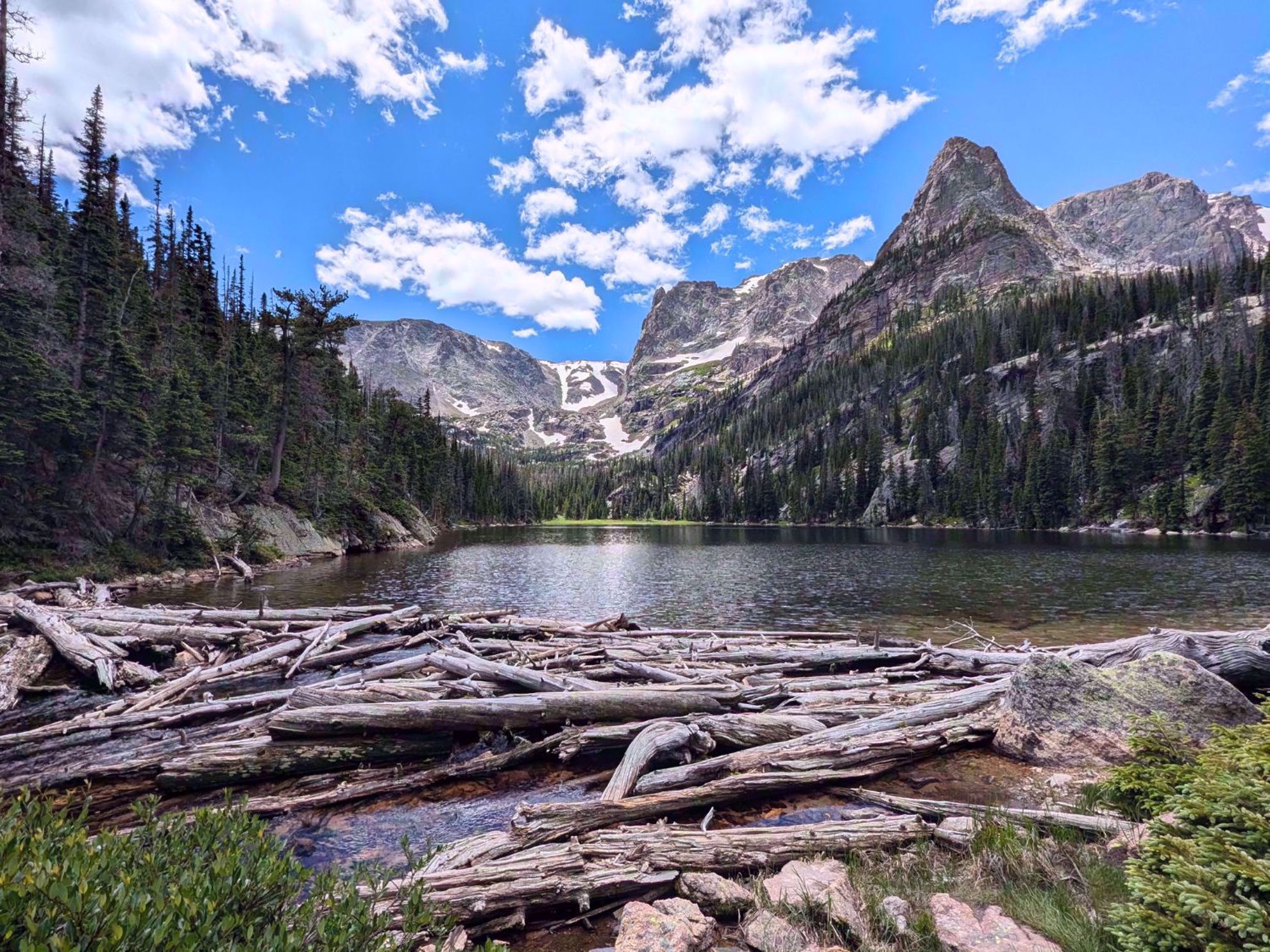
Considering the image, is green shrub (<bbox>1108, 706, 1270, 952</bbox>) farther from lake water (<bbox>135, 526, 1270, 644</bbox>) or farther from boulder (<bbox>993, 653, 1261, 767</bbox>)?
lake water (<bbox>135, 526, 1270, 644</bbox>)

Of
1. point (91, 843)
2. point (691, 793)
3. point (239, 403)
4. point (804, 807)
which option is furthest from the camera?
point (239, 403)

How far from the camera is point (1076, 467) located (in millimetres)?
101312

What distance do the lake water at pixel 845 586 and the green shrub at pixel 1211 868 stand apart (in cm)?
1822

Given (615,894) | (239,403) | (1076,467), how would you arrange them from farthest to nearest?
(1076,467) < (239,403) < (615,894)

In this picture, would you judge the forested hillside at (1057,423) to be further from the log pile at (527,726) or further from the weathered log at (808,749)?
the weathered log at (808,749)

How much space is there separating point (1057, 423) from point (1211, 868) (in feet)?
467

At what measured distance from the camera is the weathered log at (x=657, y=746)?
8164mm

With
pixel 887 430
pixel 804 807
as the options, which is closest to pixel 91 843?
pixel 804 807

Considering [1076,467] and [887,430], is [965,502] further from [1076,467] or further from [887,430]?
[887,430]

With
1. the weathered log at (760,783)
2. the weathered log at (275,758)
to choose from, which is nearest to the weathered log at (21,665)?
the weathered log at (275,758)

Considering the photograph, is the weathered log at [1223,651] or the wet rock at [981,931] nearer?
the wet rock at [981,931]

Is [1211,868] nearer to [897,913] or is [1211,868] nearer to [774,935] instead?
[897,913]

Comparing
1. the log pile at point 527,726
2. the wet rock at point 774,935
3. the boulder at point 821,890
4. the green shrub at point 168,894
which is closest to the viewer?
the green shrub at point 168,894

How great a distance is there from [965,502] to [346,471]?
116754 millimetres
